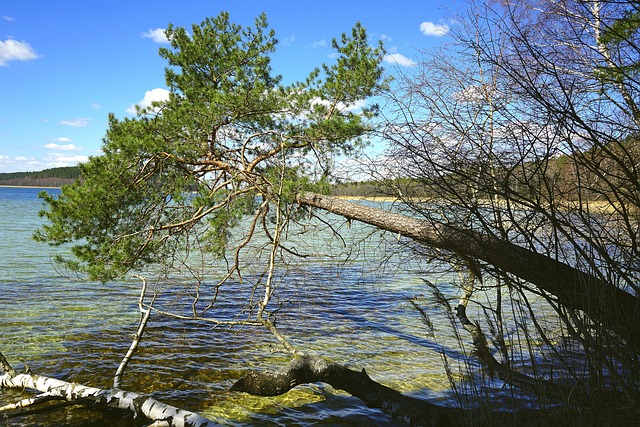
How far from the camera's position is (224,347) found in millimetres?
7801

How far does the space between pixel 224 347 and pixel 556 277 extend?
5.81m

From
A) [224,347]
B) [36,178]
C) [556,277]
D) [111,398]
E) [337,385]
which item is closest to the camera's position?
[556,277]

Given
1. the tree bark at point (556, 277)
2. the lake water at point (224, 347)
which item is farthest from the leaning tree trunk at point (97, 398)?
the tree bark at point (556, 277)

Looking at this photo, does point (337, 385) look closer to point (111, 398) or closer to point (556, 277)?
point (111, 398)

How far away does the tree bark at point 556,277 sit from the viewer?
308 centimetres

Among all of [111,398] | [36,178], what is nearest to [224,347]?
[111,398]

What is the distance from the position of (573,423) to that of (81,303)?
10.3 meters

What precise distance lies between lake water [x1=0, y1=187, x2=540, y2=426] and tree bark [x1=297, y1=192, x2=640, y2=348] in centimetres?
77

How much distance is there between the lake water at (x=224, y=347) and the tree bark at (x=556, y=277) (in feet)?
2.52

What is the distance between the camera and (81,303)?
1060 cm

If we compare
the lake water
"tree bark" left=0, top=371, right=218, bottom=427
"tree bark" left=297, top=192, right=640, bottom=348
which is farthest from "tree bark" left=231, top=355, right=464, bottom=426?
"tree bark" left=297, top=192, right=640, bottom=348

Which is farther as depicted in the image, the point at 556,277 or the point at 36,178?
the point at 36,178

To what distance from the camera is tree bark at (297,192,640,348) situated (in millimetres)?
3084

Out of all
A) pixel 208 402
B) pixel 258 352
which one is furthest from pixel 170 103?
pixel 208 402
